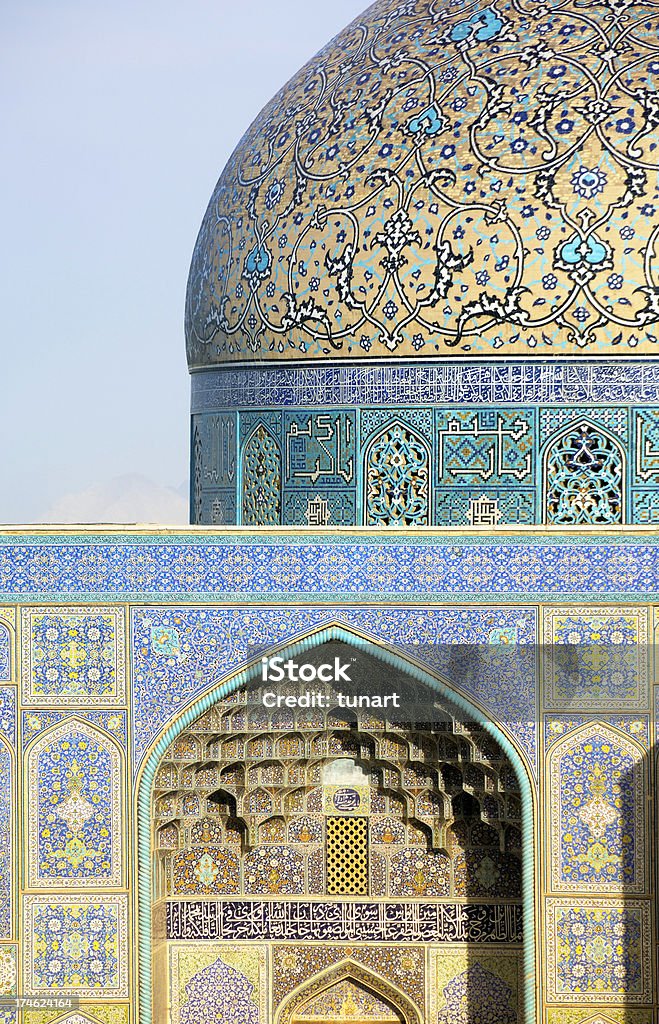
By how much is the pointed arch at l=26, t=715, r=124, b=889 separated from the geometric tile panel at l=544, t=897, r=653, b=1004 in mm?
1641

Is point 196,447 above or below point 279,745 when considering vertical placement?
above

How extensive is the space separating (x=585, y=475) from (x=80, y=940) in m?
2.60

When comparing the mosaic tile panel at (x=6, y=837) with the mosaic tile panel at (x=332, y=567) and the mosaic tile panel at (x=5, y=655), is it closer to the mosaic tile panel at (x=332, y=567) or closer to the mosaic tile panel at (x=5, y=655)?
the mosaic tile panel at (x=5, y=655)

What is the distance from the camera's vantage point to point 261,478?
313 inches

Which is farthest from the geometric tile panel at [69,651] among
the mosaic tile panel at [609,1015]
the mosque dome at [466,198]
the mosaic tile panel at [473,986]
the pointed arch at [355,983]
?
the mosaic tile panel at [609,1015]

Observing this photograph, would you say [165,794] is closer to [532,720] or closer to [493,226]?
[532,720]

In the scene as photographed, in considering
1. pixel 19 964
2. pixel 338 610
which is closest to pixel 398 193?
pixel 338 610

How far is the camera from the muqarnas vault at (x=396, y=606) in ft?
23.6

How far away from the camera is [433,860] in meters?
7.82

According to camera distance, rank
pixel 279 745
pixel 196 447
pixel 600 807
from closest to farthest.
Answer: pixel 600 807, pixel 279 745, pixel 196 447

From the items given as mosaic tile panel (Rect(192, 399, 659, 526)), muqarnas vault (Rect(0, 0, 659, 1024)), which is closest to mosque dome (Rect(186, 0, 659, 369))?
muqarnas vault (Rect(0, 0, 659, 1024))

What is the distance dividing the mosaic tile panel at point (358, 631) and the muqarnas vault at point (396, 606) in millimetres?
12

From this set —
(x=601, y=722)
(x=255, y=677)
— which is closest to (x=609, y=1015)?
(x=601, y=722)

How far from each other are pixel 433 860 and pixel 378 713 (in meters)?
0.71
